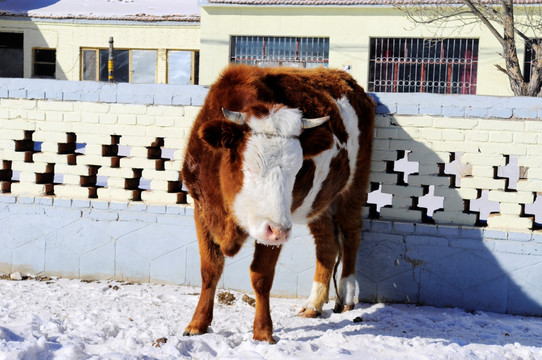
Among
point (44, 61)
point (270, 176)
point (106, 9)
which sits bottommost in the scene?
point (270, 176)

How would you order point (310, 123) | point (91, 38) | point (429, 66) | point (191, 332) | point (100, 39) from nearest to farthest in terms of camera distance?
point (310, 123) → point (191, 332) → point (429, 66) → point (100, 39) → point (91, 38)

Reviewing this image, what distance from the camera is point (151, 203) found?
6.60 metres

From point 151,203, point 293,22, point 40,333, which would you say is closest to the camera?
point 40,333

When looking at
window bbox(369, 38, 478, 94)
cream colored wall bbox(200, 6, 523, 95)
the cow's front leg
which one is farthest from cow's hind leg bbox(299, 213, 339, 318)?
cream colored wall bbox(200, 6, 523, 95)

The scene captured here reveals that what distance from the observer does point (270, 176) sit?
4.47 m

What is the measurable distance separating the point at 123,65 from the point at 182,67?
2.17 meters

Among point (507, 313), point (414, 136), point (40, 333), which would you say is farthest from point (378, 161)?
point (40, 333)

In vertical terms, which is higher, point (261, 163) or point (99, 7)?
point (99, 7)

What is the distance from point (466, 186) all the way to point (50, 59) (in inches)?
878

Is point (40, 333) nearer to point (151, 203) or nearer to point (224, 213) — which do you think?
point (224, 213)

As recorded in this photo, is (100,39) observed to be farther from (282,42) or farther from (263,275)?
(263,275)

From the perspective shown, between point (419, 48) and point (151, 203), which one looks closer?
point (151, 203)

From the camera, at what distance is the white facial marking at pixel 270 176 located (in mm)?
4402

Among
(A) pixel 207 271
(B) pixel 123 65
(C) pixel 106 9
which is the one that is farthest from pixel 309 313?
(C) pixel 106 9
